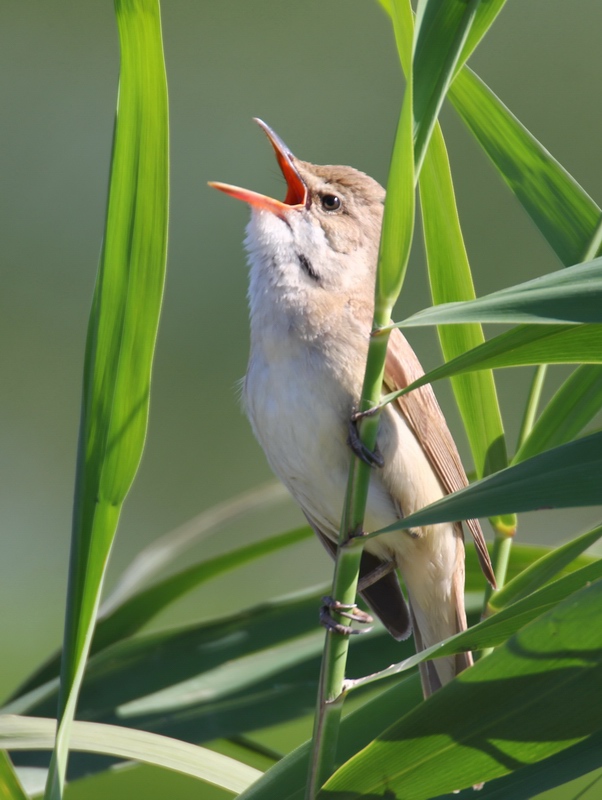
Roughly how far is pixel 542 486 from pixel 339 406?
775 millimetres

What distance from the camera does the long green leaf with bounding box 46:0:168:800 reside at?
1.06 metres

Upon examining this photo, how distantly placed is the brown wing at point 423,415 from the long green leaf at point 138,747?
756mm

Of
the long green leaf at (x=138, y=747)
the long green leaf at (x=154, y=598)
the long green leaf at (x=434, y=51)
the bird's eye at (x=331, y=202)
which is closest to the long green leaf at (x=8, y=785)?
the long green leaf at (x=138, y=747)

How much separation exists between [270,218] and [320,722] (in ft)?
3.72

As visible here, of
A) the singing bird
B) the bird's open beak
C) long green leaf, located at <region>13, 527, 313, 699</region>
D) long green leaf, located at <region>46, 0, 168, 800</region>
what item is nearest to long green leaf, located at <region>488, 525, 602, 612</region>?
the singing bird

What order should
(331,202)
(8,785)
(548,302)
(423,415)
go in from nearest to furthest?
(548,302), (8,785), (423,415), (331,202)

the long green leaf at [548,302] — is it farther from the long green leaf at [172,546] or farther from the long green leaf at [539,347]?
the long green leaf at [172,546]

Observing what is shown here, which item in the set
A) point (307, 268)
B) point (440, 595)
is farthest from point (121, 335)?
point (440, 595)

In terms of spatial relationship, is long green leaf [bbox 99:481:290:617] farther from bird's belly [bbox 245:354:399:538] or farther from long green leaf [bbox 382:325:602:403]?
long green leaf [bbox 382:325:602:403]

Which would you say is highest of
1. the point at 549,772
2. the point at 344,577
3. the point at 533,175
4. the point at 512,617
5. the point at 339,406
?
the point at 339,406

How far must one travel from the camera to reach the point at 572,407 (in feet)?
3.90

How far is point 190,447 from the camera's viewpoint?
23.8ft

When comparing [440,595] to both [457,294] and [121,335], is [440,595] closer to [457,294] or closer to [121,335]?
[457,294]

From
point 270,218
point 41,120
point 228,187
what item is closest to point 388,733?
point 228,187
